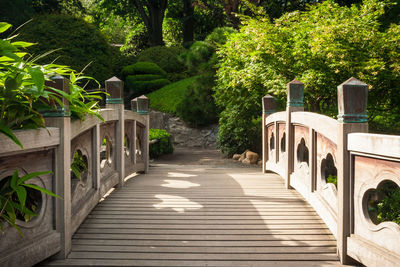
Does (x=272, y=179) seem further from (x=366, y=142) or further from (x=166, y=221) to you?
(x=366, y=142)

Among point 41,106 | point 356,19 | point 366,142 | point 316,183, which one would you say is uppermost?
point 356,19

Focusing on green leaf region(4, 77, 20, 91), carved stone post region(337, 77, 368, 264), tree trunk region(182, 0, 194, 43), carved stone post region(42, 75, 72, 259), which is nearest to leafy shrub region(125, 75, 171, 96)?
tree trunk region(182, 0, 194, 43)

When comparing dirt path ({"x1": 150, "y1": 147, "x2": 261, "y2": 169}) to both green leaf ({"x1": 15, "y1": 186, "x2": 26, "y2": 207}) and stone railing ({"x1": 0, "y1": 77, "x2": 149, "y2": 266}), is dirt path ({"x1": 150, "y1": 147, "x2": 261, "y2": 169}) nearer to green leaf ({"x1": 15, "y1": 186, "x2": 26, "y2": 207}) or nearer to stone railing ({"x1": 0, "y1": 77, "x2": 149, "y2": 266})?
stone railing ({"x1": 0, "y1": 77, "x2": 149, "y2": 266})

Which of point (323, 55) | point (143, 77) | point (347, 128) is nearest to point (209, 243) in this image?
point (347, 128)

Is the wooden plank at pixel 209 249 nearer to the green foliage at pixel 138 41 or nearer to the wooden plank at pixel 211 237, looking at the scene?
the wooden plank at pixel 211 237

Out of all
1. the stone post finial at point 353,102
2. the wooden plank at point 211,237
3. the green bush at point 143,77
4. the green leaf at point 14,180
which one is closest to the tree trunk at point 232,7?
the green bush at point 143,77

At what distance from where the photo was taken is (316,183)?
178 inches

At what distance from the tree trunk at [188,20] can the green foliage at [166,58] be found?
2.74 m

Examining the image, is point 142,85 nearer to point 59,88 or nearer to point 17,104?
point 59,88

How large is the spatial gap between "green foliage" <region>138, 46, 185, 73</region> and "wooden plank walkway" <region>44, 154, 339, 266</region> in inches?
694

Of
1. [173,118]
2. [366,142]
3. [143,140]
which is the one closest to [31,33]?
[173,118]

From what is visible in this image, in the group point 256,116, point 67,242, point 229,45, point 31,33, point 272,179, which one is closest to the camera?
point 67,242

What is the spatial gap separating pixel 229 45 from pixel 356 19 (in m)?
3.21

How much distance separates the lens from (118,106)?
5789 millimetres
